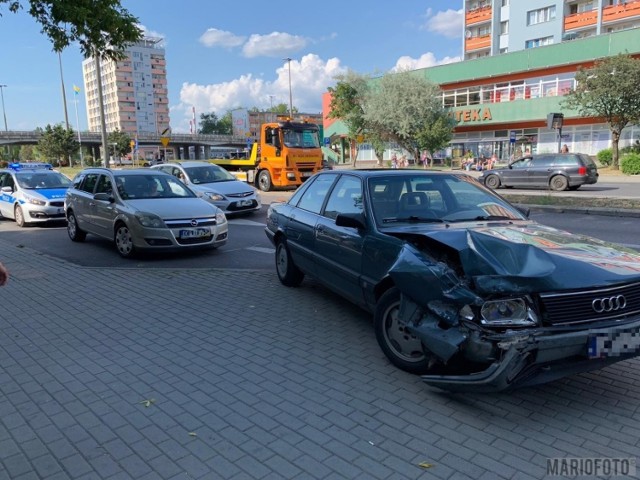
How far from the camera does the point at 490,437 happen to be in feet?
10.0

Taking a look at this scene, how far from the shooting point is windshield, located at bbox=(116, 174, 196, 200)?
9.34 meters

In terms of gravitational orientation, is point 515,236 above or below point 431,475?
above

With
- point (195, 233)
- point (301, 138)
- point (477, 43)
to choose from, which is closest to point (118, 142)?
point (477, 43)

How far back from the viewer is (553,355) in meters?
2.95

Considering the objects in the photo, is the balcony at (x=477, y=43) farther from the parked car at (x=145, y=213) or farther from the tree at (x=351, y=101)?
the parked car at (x=145, y=213)

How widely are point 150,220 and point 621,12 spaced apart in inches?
2125

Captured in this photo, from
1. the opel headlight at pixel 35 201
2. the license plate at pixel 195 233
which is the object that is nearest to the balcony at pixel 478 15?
the opel headlight at pixel 35 201

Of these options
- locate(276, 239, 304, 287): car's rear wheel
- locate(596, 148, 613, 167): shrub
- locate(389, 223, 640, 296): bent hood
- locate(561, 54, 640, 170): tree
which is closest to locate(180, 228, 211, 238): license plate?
locate(276, 239, 304, 287): car's rear wheel

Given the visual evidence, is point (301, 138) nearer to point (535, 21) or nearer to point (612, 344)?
point (612, 344)

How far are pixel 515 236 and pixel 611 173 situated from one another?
3352 cm

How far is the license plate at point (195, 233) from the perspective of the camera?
8633mm

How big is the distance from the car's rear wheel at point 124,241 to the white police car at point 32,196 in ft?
19.2

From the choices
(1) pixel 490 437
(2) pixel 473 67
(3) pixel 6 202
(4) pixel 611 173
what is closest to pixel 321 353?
(1) pixel 490 437

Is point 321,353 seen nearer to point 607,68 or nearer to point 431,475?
point 431,475
